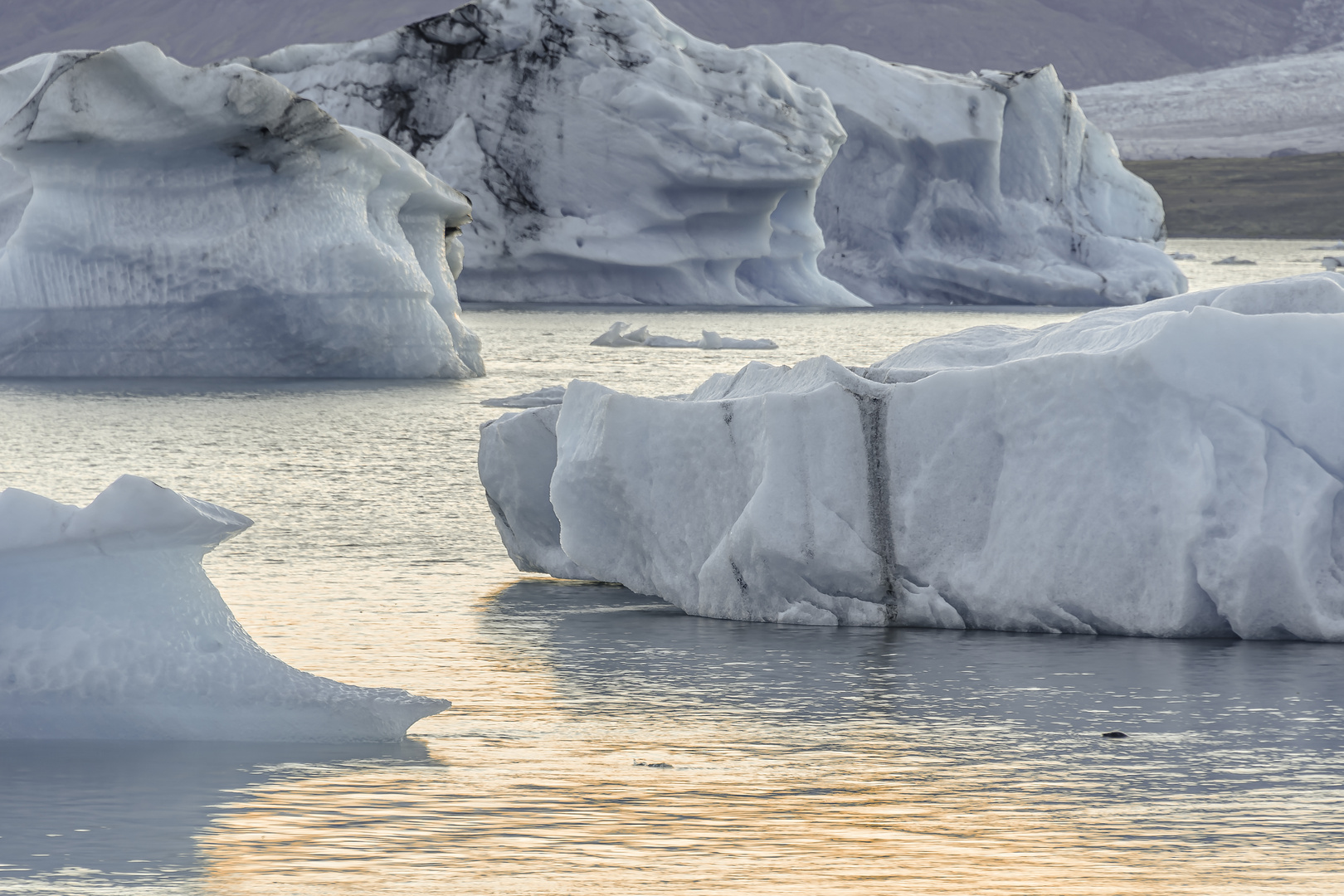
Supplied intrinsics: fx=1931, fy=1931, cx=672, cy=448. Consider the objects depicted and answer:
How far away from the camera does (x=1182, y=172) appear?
78875 millimetres

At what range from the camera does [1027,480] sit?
19.1 ft

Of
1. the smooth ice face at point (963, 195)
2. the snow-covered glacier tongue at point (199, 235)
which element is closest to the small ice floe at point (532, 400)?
the snow-covered glacier tongue at point (199, 235)

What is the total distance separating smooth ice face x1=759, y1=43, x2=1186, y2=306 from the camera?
28906mm

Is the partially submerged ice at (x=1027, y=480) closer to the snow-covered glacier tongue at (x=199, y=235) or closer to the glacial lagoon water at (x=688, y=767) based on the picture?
the glacial lagoon water at (x=688, y=767)

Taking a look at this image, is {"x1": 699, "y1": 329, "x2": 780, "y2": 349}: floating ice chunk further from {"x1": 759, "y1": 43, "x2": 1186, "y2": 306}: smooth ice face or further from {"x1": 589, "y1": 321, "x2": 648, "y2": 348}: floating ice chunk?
{"x1": 759, "y1": 43, "x2": 1186, "y2": 306}: smooth ice face

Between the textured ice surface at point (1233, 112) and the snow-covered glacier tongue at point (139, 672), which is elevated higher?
the textured ice surface at point (1233, 112)

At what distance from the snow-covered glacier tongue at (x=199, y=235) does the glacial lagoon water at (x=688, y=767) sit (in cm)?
826

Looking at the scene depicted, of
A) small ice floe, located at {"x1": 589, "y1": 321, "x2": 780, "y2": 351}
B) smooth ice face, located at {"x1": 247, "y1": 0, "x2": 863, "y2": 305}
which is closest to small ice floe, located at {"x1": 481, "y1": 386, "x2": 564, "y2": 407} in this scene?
small ice floe, located at {"x1": 589, "y1": 321, "x2": 780, "y2": 351}

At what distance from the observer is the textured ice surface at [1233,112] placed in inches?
3484

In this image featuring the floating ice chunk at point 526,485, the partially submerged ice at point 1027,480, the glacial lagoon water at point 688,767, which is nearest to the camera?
the glacial lagoon water at point 688,767

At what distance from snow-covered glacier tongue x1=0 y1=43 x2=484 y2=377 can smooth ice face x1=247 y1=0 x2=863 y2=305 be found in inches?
368

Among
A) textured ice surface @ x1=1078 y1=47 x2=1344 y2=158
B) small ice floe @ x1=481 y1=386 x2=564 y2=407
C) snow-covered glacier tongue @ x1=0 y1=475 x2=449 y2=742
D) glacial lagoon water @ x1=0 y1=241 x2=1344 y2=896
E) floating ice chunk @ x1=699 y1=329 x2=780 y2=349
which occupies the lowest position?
glacial lagoon water @ x1=0 y1=241 x2=1344 y2=896

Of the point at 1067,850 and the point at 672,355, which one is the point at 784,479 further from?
the point at 672,355

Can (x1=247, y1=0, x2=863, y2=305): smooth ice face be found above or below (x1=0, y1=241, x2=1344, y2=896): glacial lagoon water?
above
